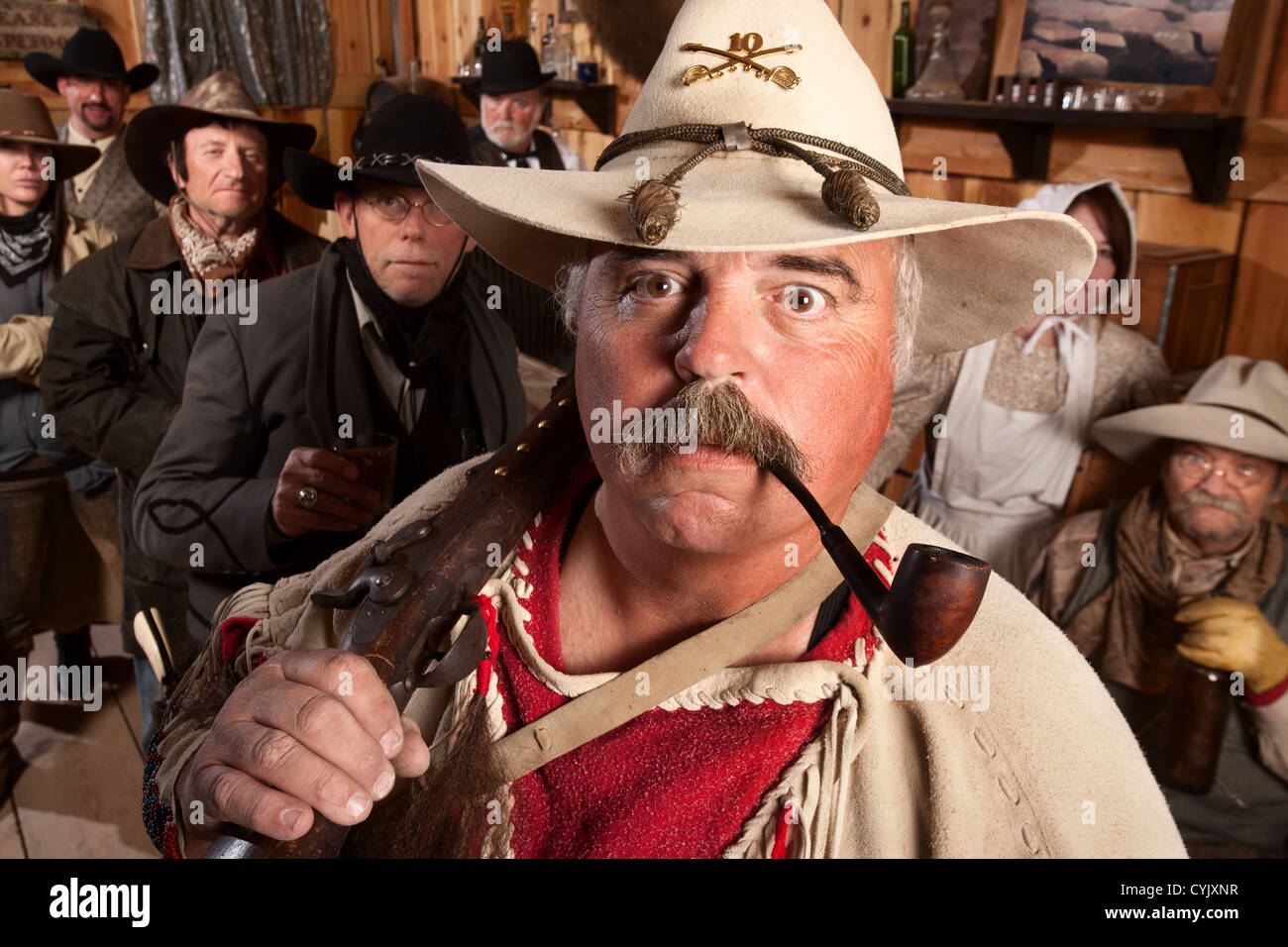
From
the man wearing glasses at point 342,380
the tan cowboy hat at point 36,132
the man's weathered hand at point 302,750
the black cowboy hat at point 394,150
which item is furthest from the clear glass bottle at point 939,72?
the man's weathered hand at point 302,750

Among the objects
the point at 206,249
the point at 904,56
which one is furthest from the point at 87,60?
the point at 904,56

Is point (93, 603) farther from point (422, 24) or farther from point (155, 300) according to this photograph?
point (422, 24)

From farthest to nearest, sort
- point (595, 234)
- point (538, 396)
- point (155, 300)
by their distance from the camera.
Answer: point (538, 396)
point (155, 300)
point (595, 234)

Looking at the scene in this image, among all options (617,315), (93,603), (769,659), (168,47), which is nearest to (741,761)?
(769,659)

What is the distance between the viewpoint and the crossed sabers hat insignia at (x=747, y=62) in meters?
0.92

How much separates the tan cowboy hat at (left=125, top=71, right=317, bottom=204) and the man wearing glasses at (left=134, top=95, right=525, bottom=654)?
0.77 metres

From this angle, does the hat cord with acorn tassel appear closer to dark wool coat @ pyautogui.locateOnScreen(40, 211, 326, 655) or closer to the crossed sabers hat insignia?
the crossed sabers hat insignia

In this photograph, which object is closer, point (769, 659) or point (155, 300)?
point (769, 659)

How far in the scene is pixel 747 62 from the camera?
36.4 inches

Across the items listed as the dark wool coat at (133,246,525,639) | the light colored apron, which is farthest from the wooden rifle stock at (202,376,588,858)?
the light colored apron

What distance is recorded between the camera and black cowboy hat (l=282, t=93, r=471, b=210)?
6.18ft

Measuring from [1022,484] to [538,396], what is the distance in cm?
140

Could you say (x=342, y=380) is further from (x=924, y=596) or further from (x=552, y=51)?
(x=552, y=51)

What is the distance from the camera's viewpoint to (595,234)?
0.86m
